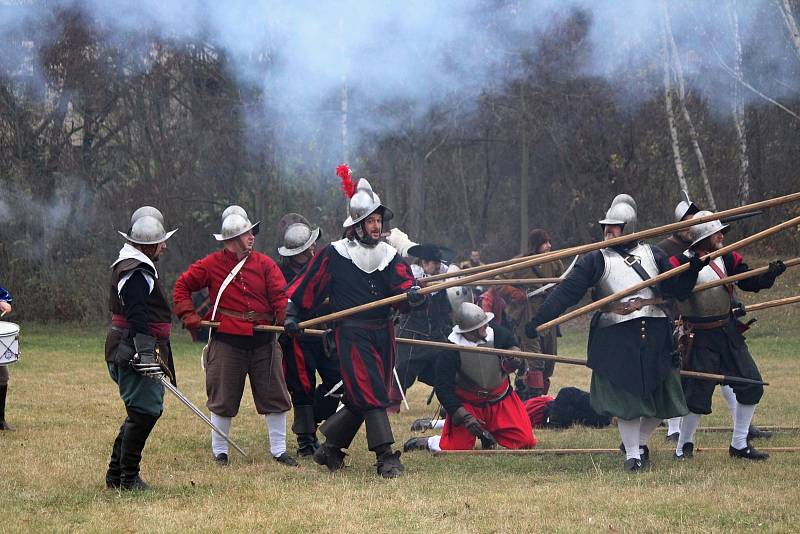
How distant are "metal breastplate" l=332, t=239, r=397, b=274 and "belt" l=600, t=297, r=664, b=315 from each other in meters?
1.52

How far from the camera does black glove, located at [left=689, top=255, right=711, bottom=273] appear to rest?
7.46 m

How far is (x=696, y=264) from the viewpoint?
7496 millimetres

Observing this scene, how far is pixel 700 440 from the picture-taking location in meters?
9.23

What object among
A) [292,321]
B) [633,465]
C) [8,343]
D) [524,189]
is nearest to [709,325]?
[633,465]

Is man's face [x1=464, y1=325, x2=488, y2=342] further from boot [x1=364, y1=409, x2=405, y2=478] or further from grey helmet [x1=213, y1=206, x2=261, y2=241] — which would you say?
grey helmet [x1=213, y1=206, x2=261, y2=241]

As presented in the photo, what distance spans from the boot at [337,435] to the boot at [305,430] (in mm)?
806

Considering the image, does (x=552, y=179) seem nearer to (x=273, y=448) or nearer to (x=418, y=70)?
(x=418, y=70)

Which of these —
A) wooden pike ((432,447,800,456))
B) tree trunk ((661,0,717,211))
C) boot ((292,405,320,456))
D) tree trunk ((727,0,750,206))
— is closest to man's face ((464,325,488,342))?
wooden pike ((432,447,800,456))

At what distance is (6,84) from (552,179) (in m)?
12.3

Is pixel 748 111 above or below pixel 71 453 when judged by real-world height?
above

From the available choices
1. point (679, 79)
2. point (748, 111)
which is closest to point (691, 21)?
point (679, 79)

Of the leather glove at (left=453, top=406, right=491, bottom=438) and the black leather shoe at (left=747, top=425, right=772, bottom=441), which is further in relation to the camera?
the black leather shoe at (left=747, top=425, right=772, bottom=441)

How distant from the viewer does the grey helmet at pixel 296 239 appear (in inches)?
362

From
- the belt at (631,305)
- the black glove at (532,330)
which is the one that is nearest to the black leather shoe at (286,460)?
the black glove at (532,330)
